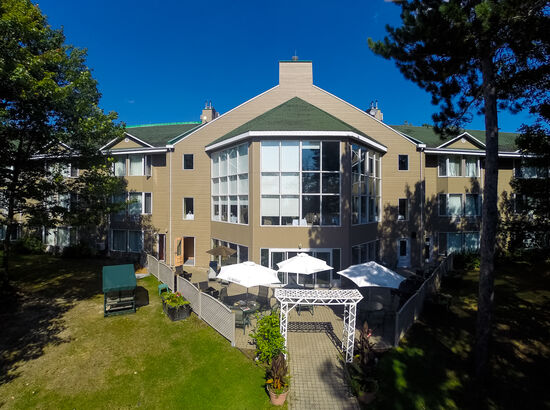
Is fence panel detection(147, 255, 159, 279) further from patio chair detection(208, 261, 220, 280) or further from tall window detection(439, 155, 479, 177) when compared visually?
tall window detection(439, 155, 479, 177)

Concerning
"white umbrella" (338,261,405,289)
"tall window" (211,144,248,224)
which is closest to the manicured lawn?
"white umbrella" (338,261,405,289)

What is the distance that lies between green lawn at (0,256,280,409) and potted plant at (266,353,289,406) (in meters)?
0.35

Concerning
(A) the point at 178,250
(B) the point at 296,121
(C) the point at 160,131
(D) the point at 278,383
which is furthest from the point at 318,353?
(C) the point at 160,131

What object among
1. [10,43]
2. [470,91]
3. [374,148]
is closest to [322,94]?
[374,148]

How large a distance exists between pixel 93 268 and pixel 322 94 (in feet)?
73.4

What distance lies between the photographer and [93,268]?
20125 mm

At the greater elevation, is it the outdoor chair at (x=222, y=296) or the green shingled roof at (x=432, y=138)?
the green shingled roof at (x=432, y=138)

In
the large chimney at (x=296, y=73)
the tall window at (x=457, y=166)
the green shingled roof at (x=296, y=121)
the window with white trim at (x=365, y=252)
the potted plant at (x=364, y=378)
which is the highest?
the large chimney at (x=296, y=73)

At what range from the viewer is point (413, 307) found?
11852 millimetres

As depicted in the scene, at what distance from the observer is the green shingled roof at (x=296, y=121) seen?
15.8 meters

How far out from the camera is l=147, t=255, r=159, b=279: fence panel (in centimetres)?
1825

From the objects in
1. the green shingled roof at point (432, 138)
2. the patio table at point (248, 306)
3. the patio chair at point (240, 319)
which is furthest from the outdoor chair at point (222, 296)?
the green shingled roof at point (432, 138)

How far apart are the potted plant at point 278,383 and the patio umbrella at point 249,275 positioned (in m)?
4.02

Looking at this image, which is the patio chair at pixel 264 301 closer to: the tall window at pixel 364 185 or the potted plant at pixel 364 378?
the potted plant at pixel 364 378
